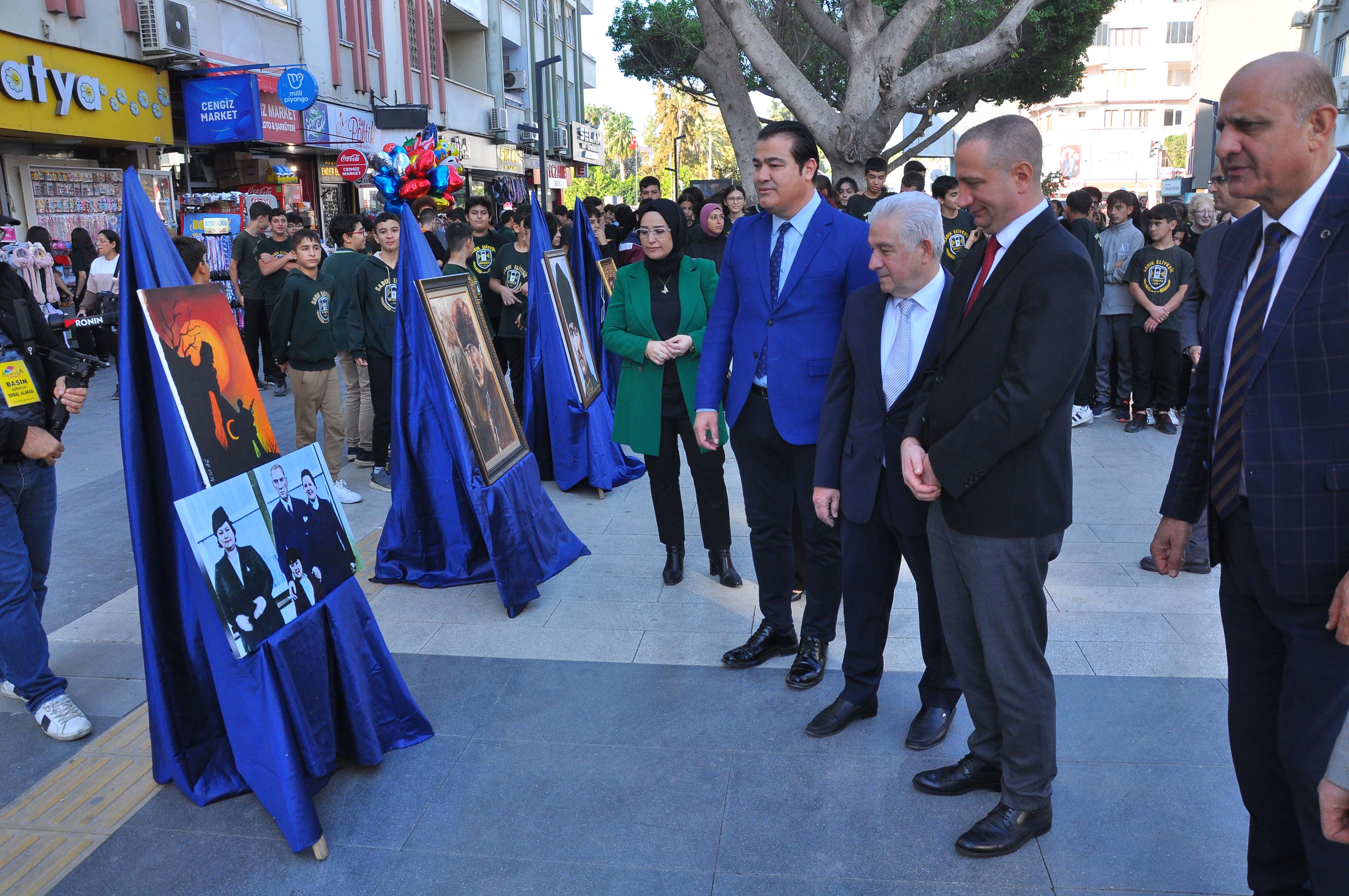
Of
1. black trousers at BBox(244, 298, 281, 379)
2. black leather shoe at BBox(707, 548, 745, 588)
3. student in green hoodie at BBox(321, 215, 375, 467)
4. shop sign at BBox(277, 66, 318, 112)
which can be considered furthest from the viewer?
shop sign at BBox(277, 66, 318, 112)

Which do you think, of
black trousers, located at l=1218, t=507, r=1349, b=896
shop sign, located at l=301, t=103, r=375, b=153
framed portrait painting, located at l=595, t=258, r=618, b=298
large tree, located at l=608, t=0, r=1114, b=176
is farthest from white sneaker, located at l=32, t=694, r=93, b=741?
shop sign, located at l=301, t=103, r=375, b=153

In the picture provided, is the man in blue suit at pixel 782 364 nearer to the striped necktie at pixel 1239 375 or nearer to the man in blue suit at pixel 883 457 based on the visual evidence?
the man in blue suit at pixel 883 457

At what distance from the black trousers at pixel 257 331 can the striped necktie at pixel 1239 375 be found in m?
9.05

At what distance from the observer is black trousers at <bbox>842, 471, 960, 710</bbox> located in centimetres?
309

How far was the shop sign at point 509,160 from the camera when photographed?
95.7ft

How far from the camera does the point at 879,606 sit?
10.6ft

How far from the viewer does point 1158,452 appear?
748cm

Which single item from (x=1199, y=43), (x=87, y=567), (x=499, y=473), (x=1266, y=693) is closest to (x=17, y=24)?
(x=87, y=567)

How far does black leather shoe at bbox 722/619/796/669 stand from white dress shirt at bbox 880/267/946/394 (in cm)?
140

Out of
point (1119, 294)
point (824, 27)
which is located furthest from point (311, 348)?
point (824, 27)

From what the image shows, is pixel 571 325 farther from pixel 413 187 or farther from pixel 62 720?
pixel 62 720

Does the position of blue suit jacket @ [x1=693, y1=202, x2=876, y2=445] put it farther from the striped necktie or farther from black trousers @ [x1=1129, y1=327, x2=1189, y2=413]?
black trousers @ [x1=1129, y1=327, x2=1189, y2=413]

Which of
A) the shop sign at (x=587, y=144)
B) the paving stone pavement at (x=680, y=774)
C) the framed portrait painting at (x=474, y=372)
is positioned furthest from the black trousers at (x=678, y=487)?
the shop sign at (x=587, y=144)

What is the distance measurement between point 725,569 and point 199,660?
2510 millimetres
